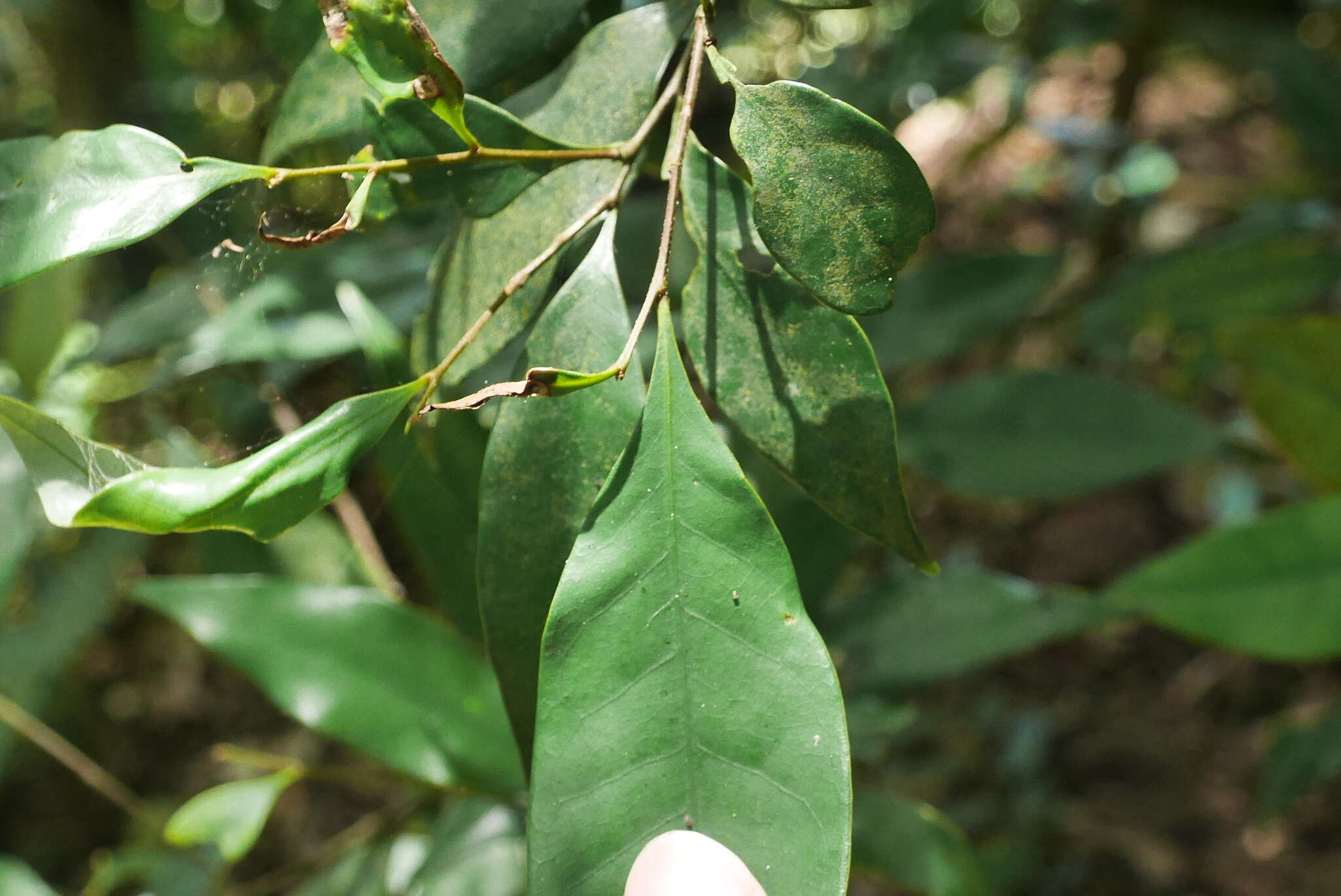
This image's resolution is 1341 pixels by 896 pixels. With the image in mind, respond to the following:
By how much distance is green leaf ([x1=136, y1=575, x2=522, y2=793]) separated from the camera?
750mm

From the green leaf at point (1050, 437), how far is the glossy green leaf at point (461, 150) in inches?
26.0

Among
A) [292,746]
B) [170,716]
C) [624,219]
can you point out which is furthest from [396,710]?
[170,716]

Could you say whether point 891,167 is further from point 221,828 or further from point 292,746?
point 292,746

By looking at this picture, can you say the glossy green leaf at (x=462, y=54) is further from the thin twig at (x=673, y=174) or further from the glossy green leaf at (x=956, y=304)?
the glossy green leaf at (x=956, y=304)

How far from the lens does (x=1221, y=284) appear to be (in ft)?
3.91

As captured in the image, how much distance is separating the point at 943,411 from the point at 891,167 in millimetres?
683

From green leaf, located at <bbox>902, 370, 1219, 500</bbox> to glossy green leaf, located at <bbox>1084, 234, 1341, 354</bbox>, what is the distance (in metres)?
0.28

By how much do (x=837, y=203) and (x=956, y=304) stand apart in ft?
2.29

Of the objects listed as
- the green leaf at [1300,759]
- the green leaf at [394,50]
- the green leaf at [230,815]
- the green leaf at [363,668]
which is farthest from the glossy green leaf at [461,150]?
the green leaf at [1300,759]

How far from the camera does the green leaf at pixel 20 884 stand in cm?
88

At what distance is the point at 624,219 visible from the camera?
0.93 m

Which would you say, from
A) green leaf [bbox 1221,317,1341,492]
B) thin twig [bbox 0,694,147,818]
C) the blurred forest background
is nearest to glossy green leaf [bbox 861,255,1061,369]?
the blurred forest background

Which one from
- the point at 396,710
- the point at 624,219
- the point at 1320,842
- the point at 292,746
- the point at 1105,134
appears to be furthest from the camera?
the point at 292,746

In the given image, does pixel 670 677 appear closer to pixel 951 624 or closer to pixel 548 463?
pixel 548 463
